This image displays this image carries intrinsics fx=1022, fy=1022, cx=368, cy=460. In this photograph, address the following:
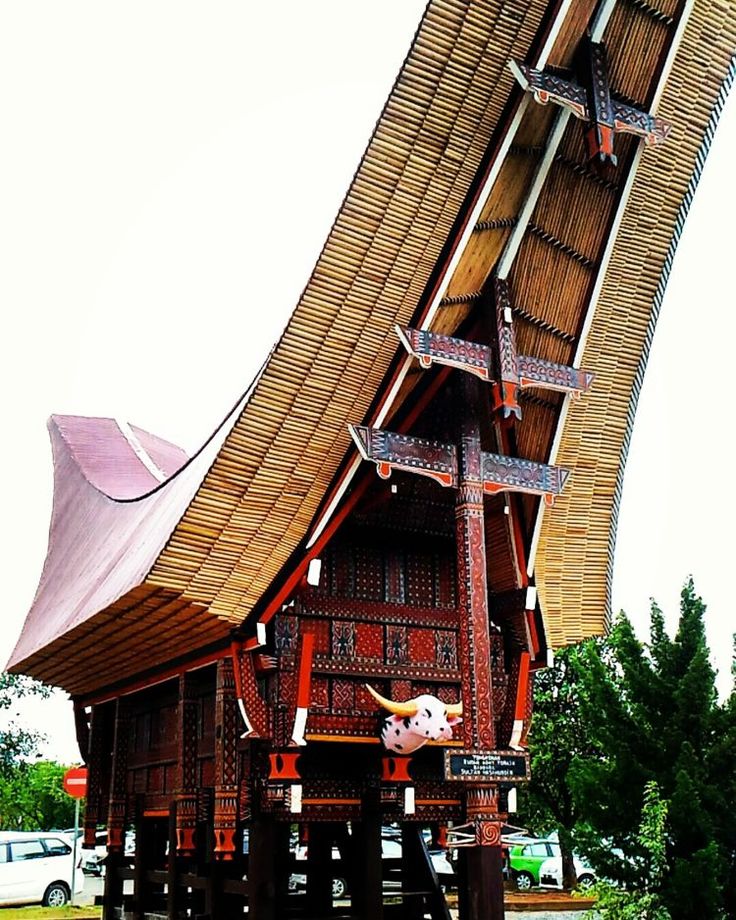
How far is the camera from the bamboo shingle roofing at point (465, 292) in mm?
6750

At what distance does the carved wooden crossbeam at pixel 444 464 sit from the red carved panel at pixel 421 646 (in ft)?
5.11

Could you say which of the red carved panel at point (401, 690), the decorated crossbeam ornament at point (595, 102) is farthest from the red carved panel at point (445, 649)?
the decorated crossbeam ornament at point (595, 102)

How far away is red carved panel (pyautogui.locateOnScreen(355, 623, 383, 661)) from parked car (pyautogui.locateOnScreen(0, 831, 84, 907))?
35.5 feet

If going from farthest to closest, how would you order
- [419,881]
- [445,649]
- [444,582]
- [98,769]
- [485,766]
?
[98,769] < [419,881] < [444,582] < [445,649] < [485,766]

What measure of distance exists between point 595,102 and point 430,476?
9.26 ft

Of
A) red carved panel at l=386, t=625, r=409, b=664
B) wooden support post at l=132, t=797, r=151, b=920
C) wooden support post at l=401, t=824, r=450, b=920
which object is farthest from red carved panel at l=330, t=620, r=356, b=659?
wooden support post at l=132, t=797, r=151, b=920

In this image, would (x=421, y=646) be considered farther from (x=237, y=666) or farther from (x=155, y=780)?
(x=155, y=780)

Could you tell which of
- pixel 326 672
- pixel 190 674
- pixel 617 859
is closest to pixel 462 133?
pixel 326 672

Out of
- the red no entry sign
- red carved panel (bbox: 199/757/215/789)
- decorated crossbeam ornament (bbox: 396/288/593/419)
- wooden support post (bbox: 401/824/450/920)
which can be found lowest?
wooden support post (bbox: 401/824/450/920)

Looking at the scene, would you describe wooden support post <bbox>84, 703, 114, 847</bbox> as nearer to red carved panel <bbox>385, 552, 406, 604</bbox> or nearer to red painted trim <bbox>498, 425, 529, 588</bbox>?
red carved panel <bbox>385, 552, 406, 604</bbox>

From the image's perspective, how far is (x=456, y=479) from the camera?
7.67 m

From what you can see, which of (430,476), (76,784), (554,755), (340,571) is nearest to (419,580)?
(340,571)

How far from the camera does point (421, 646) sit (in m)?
8.62

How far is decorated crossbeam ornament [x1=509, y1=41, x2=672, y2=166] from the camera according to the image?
21.6 feet
